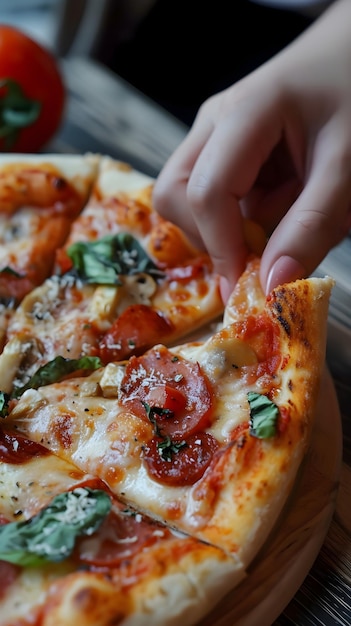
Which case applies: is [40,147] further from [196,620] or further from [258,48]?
[196,620]

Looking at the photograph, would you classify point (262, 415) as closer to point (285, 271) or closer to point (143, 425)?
point (143, 425)

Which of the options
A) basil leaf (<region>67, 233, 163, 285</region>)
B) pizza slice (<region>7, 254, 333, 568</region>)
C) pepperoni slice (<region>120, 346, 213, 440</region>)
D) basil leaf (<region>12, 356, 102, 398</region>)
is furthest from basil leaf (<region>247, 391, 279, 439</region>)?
basil leaf (<region>67, 233, 163, 285</region>)

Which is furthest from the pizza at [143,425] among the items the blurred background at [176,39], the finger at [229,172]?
the blurred background at [176,39]

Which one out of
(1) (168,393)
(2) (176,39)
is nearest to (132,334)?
(1) (168,393)

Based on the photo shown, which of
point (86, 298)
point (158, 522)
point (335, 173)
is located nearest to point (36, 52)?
point (86, 298)

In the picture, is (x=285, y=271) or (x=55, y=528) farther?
(x=285, y=271)

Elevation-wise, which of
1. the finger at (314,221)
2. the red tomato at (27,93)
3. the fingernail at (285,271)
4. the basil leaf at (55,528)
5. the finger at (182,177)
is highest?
the finger at (314,221)

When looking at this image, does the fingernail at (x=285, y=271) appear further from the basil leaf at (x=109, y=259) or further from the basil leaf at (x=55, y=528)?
the basil leaf at (x=55, y=528)
